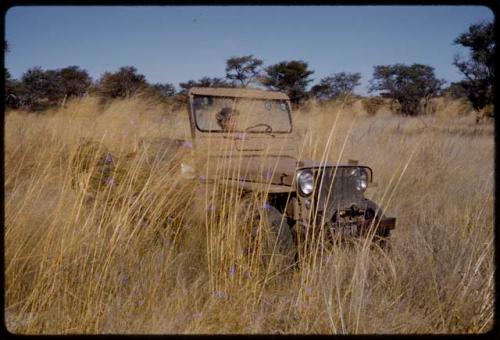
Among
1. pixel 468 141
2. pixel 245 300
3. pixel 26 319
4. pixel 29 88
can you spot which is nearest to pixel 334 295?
pixel 245 300

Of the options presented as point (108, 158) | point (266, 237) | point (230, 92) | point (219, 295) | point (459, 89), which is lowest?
point (219, 295)

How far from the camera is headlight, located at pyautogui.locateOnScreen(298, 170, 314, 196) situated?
2633mm

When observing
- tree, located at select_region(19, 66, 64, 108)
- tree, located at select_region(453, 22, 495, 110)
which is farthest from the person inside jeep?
tree, located at select_region(453, 22, 495, 110)

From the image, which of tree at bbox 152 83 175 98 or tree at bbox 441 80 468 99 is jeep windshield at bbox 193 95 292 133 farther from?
tree at bbox 441 80 468 99

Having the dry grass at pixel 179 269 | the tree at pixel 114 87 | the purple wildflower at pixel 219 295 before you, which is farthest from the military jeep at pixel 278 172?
the tree at pixel 114 87

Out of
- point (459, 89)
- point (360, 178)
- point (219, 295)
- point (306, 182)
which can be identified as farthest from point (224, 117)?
point (459, 89)

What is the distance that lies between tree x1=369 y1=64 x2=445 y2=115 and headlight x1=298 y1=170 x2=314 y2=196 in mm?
3239

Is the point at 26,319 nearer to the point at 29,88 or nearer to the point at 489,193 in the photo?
the point at 489,193

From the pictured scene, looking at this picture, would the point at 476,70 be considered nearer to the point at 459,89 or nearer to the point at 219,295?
the point at 459,89

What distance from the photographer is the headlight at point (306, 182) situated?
2633 millimetres

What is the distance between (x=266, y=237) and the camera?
92.6 inches

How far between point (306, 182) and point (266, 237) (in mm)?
513

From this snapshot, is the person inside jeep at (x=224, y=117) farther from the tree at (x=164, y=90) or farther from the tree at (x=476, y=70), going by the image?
the tree at (x=476, y=70)

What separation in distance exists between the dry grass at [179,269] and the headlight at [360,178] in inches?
17.9
